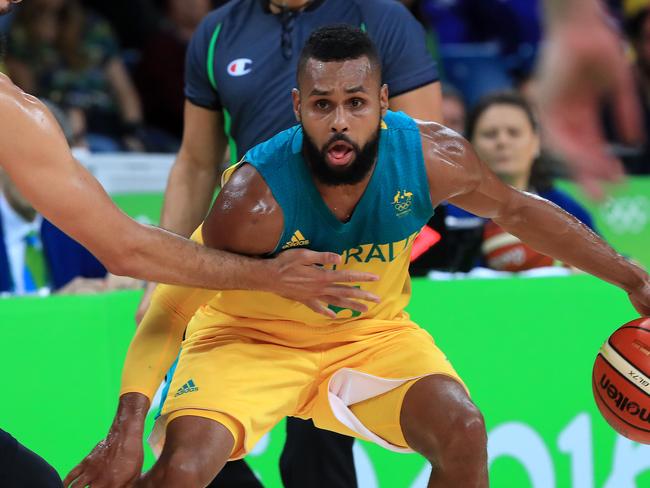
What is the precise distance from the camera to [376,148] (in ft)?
11.5

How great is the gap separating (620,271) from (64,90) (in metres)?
5.06

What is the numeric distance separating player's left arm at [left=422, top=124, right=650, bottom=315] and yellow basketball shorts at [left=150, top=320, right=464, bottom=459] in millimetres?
456

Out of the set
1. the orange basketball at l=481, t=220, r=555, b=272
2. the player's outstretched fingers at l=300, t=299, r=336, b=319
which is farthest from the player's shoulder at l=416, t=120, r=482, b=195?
the orange basketball at l=481, t=220, r=555, b=272

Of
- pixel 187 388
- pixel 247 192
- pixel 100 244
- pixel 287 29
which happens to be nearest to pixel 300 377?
pixel 187 388

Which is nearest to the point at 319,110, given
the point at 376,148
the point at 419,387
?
the point at 376,148

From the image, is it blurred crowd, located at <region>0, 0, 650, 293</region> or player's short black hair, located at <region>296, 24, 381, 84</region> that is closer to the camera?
player's short black hair, located at <region>296, 24, 381, 84</region>

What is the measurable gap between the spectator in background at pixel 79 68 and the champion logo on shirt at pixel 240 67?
3.62 m

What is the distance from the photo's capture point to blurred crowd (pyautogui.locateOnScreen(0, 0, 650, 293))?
589 centimetres

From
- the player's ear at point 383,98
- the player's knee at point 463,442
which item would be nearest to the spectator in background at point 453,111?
the player's ear at point 383,98

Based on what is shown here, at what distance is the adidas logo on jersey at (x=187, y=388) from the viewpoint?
11.6 feet

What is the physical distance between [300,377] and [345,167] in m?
0.67

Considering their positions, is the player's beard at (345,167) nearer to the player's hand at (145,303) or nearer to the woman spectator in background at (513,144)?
the player's hand at (145,303)

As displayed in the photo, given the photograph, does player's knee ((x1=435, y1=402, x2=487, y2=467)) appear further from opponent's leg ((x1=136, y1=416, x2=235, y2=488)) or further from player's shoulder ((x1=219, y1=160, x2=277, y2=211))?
player's shoulder ((x1=219, y1=160, x2=277, y2=211))

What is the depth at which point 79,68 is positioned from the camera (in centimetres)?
828
